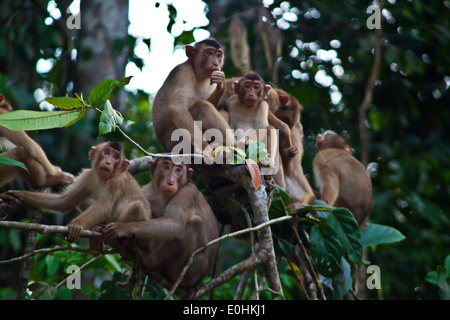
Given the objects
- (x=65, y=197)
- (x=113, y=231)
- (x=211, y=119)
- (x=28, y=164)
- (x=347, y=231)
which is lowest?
(x=347, y=231)

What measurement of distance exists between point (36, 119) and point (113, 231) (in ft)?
4.99

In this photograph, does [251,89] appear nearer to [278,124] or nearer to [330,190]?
A: [278,124]

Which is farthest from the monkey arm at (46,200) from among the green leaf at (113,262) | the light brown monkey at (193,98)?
the light brown monkey at (193,98)

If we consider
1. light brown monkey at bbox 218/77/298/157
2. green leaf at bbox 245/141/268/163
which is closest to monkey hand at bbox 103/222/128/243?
green leaf at bbox 245/141/268/163

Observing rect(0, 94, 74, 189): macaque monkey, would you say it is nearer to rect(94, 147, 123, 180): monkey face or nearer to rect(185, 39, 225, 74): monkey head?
rect(94, 147, 123, 180): monkey face

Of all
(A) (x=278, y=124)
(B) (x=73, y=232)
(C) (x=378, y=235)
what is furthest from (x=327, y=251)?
(B) (x=73, y=232)

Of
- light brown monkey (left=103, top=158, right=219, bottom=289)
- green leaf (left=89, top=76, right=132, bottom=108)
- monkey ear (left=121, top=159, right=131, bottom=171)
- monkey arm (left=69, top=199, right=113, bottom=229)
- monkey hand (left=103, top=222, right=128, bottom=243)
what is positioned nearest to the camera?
green leaf (left=89, top=76, right=132, bottom=108)

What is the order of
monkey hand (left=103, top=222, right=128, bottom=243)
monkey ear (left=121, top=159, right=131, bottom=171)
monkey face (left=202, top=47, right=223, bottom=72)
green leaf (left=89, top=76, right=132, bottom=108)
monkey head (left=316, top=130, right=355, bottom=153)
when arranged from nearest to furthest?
green leaf (left=89, top=76, right=132, bottom=108) < monkey hand (left=103, top=222, right=128, bottom=243) < monkey ear (left=121, top=159, right=131, bottom=171) < monkey face (left=202, top=47, right=223, bottom=72) < monkey head (left=316, top=130, right=355, bottom=153)

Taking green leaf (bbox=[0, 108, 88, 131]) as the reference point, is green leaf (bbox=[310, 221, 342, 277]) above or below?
below

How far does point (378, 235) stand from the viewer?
189 inches

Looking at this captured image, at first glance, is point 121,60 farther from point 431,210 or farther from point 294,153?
point 431,210

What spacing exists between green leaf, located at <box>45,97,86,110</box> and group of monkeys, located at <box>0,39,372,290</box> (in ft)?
3.89

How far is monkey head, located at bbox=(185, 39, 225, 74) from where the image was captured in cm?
561
